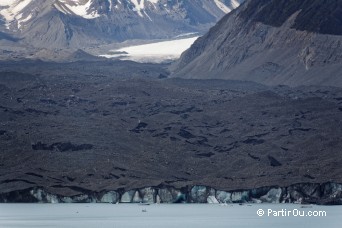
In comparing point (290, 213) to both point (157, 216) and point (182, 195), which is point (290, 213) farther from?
point (182, 195)

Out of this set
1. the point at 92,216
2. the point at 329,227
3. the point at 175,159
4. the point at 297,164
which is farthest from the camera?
the point at 175,159

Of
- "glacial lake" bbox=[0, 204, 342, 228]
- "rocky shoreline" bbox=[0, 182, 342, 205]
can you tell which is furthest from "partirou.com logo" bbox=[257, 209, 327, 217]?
"rocky shoreline" bbox=[0, 182, 342, 205]

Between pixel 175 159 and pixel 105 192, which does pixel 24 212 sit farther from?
pixel 175 159

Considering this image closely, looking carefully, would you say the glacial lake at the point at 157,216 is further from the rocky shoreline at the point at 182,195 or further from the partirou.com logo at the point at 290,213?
the rocky shoreline at the point at 182,195

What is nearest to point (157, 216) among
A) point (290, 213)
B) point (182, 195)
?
point (290, 213)

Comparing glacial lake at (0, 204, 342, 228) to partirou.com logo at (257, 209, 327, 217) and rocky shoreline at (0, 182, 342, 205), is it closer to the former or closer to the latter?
partirou.com logo at (257, 209, 327, 217)

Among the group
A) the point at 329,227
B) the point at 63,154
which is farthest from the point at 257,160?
the point at 329,227
